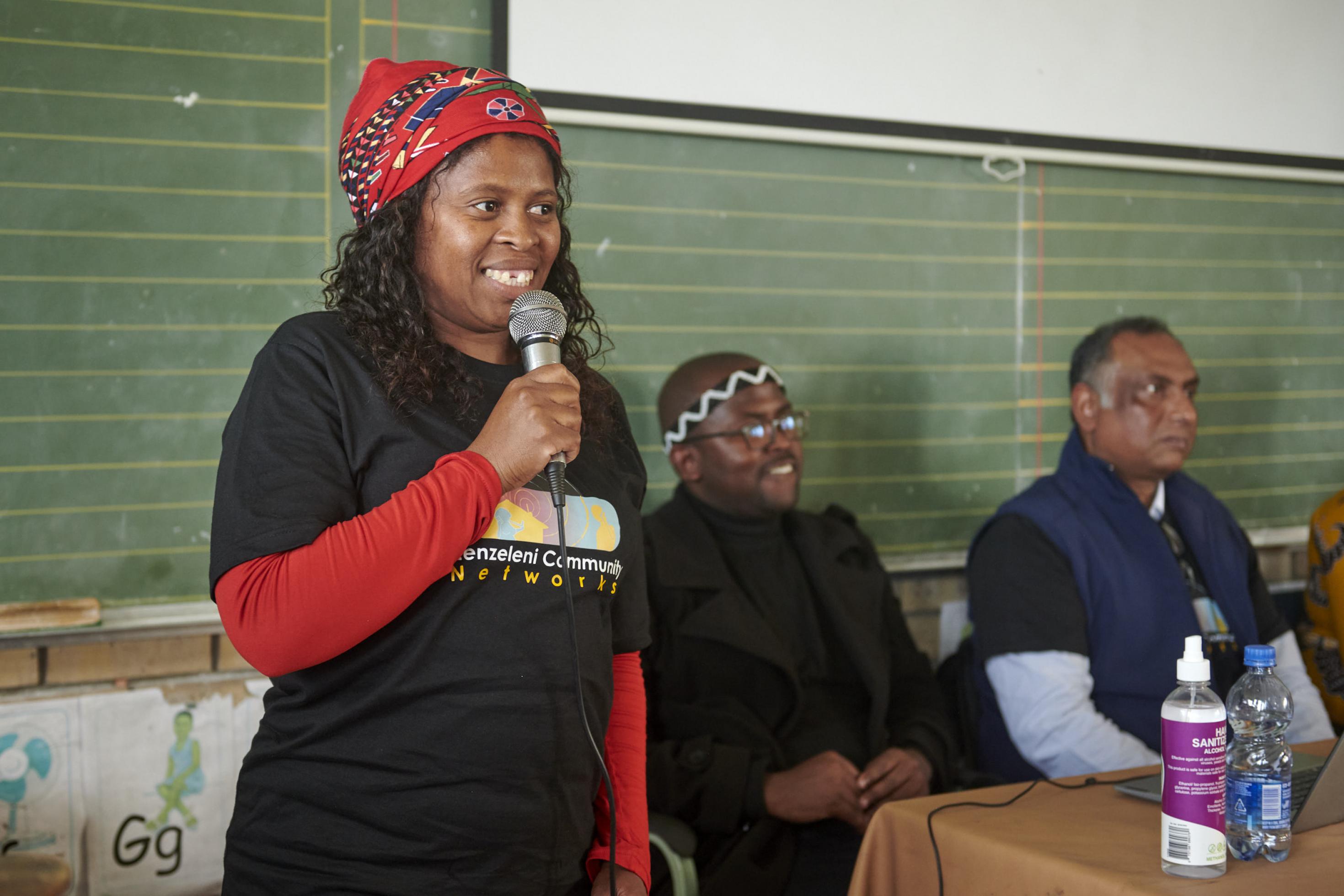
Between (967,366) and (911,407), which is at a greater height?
(967,366)

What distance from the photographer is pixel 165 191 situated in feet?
7.24

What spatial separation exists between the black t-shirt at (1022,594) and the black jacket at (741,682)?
0.70 feet

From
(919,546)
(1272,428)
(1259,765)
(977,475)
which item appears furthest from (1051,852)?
(1272,428)

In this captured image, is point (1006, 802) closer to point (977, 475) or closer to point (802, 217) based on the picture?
point (977, 475)

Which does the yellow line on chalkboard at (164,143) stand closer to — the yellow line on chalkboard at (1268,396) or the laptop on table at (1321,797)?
the laptop on table at (1321,797)

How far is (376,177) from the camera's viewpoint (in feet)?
4.36

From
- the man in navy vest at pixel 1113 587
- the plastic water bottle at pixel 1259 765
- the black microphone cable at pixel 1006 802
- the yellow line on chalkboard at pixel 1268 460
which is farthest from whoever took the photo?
the yellow line on chalkboard at pixel 1268 460

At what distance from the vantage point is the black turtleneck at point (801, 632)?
239 cm

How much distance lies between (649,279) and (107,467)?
4.02 feet

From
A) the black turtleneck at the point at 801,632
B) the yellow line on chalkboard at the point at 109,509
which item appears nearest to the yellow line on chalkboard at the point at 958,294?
the black turtleneck at the point at 801,632

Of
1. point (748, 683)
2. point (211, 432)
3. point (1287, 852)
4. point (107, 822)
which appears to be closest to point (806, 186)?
point (748, 683)

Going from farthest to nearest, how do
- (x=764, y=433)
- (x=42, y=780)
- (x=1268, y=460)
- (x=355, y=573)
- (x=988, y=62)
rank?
1. (x=1268, y=460)
2. (x=988, y=62)
3. (x=764, y=433)
4. (x=42, y=780)
5. (x=355, y=573)

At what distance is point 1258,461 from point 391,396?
9.33 ft

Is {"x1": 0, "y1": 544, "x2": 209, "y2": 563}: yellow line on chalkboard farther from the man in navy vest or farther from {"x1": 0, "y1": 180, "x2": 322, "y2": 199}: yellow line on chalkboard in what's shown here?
the man in navy vest
